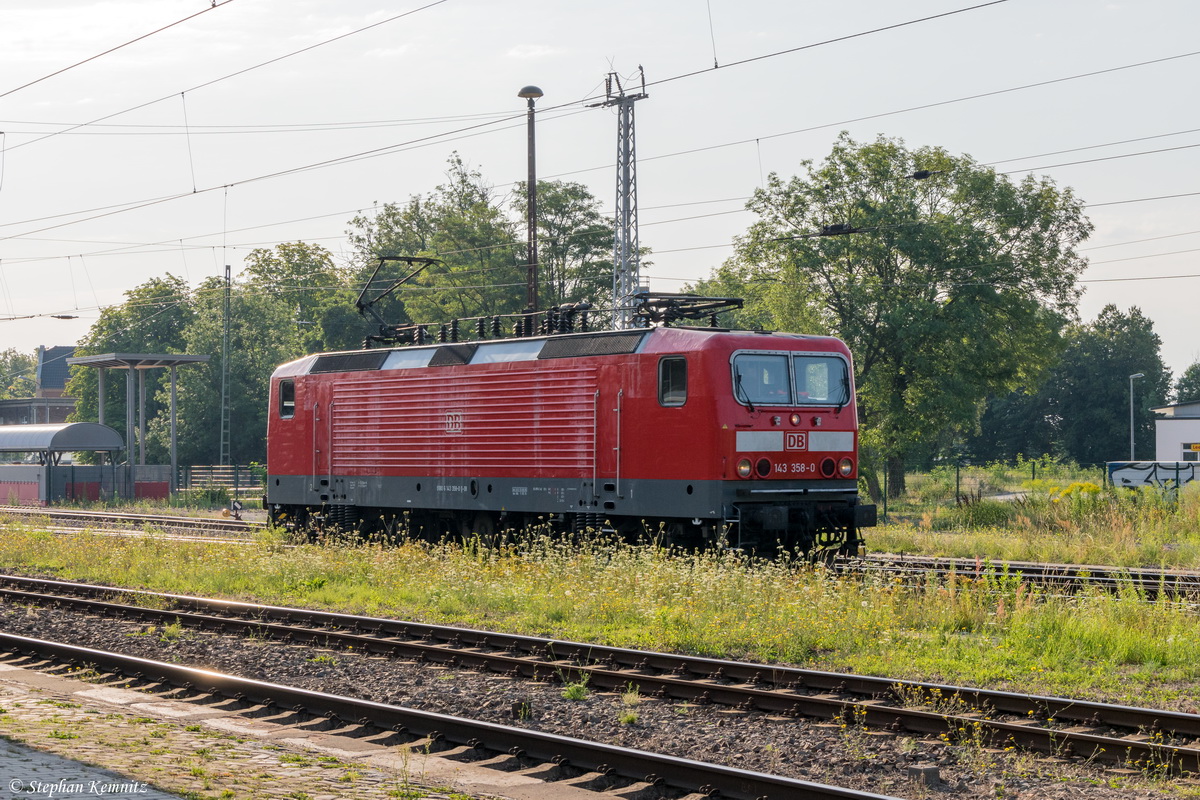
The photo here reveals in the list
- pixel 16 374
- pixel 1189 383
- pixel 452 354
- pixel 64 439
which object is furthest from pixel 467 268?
pixel 16 374

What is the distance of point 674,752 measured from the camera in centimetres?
839

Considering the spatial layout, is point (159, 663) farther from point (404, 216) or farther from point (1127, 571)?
point (404, 216)

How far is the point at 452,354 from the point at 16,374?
590ft

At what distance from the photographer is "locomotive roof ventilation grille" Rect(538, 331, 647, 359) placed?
1719cm

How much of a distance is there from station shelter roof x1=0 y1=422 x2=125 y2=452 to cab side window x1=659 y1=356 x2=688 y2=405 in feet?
107

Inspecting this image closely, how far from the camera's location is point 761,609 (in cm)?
1257

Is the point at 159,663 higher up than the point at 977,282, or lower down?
lower down

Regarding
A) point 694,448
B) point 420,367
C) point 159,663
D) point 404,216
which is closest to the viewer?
point 159,663

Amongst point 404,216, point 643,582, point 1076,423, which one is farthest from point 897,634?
point 1076,423

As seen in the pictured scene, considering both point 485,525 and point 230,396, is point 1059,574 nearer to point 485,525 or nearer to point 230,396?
point 485,525

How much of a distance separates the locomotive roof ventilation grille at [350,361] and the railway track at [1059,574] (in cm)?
892

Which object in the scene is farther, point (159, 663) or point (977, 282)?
point (977, 282)

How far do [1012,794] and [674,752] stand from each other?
89.0 inches

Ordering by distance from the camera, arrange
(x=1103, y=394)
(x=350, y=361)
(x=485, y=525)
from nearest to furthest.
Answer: (x=485, y=525) < (x=350, y=361) < (x=1103, y=394)
